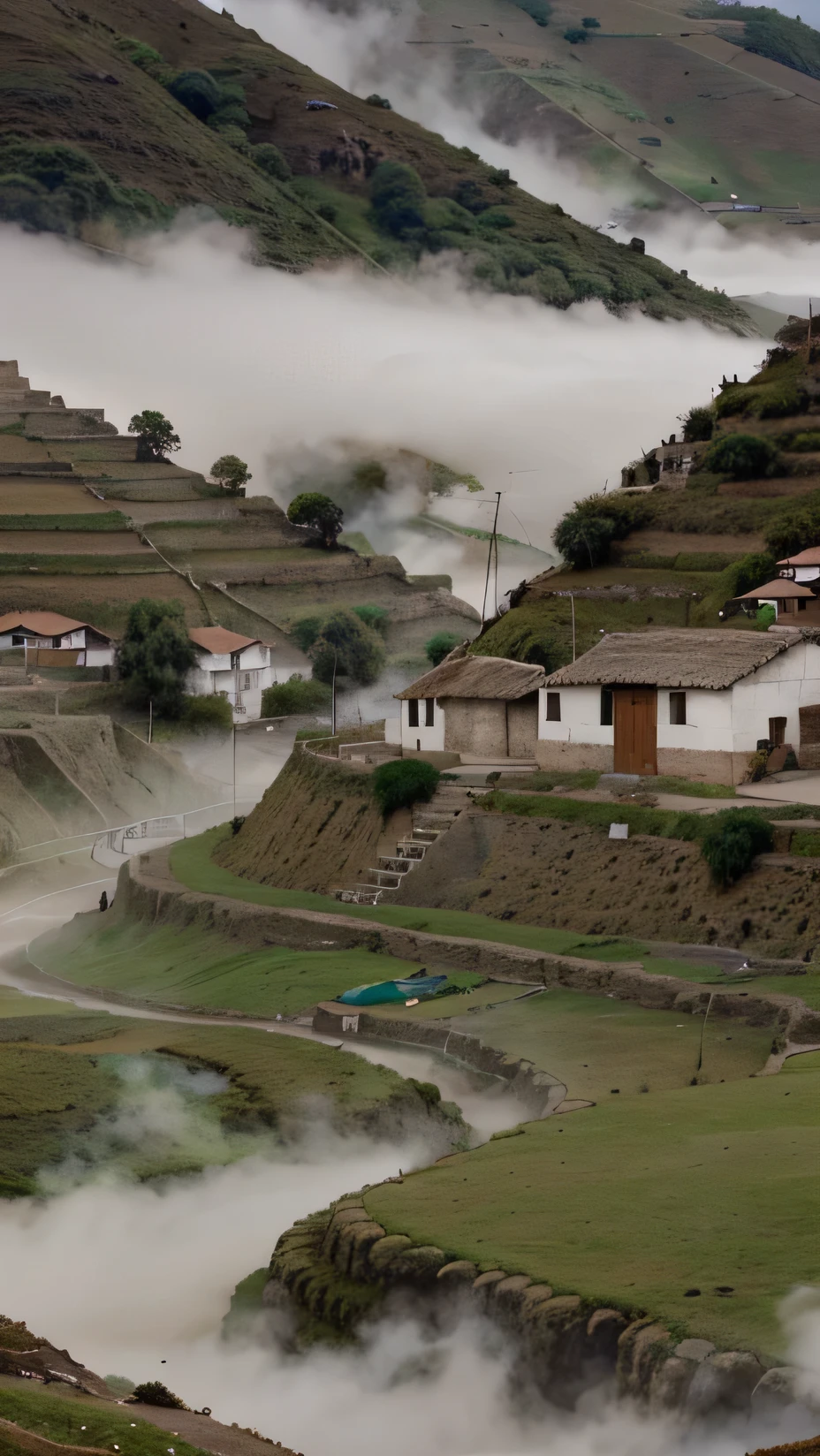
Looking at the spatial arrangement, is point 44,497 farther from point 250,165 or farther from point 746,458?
point 250,165

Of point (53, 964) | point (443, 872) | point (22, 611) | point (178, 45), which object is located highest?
point (178, 45)

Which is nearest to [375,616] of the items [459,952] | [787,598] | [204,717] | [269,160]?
[204,717]

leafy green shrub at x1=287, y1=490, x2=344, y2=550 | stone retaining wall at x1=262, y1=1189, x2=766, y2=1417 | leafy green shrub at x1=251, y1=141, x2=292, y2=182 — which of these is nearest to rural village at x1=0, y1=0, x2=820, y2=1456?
stone retaining wall at x1=262, y1=1189, x2=766, y2=1417

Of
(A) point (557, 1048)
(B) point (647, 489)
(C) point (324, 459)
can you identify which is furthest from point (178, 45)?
(A) point (557, 1048)

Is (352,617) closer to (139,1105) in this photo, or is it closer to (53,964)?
(53,964)

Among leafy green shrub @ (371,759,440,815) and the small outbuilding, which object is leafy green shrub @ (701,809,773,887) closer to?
leafy green shrub @ (371,759,440,815)

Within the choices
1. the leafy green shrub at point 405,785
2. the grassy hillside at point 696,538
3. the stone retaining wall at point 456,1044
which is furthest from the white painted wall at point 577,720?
the stone retaining wall at point 456,1044

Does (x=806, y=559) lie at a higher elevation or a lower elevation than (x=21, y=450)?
lower
